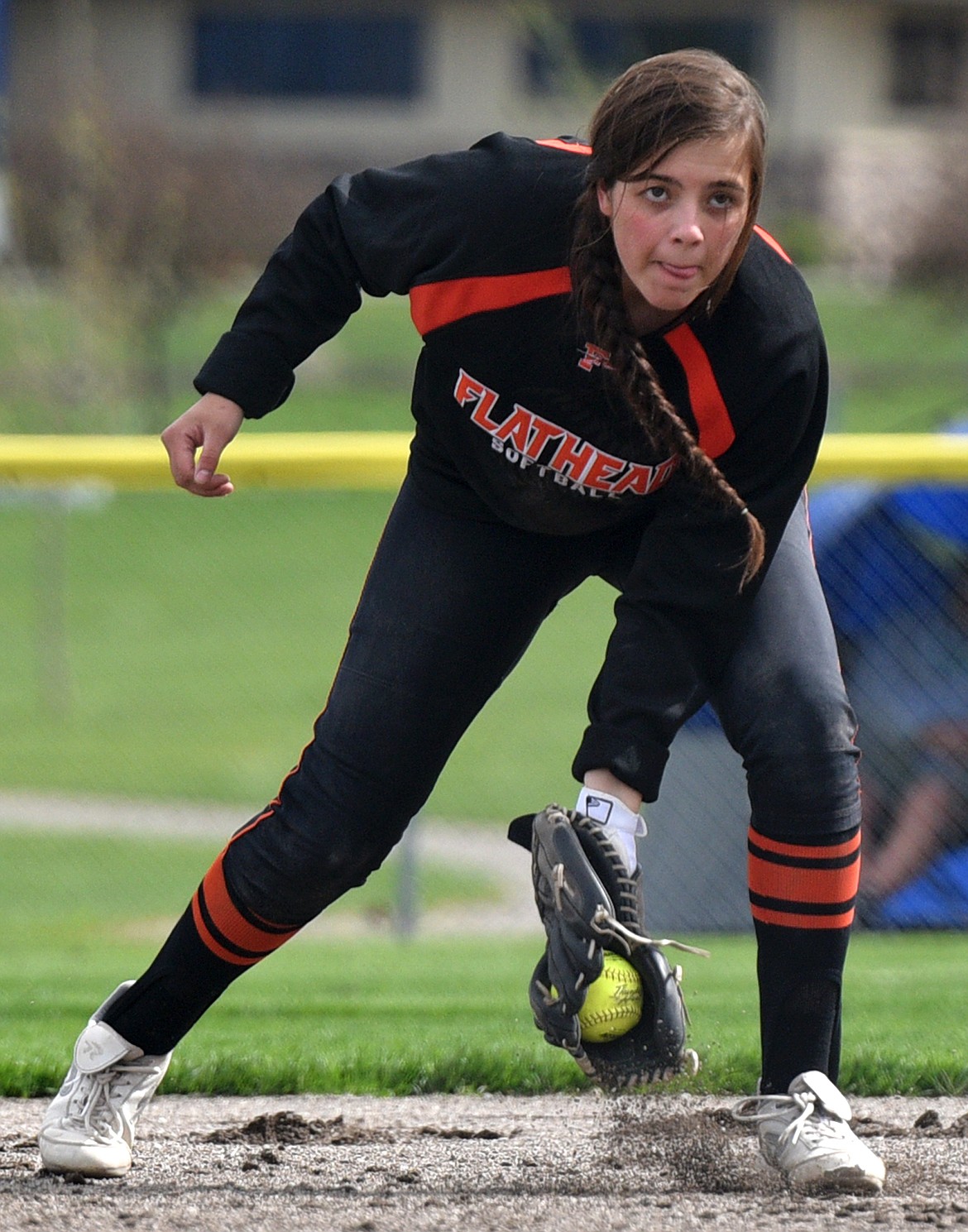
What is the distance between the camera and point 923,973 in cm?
534

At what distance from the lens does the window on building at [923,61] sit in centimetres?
3647

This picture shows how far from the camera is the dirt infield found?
278 cm

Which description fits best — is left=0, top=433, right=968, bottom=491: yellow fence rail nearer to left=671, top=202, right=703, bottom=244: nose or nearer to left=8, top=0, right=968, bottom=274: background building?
left=671, top=202, right=703, bottom=244: nose

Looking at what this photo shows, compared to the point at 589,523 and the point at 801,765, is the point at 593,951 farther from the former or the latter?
the point at 589,523

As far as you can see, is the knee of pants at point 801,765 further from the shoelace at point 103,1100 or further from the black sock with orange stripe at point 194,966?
the shoelace at point 103,1100

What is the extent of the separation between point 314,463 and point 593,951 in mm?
3167

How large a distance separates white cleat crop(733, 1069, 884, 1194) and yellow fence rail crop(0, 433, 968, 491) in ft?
9.68

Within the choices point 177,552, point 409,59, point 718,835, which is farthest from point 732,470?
point 409,59

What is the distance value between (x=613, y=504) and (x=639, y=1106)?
128 centimetres

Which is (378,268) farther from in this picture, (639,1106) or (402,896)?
(402,896)

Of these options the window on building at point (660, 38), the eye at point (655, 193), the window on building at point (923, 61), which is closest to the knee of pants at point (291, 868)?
the eye at point (655, 193)

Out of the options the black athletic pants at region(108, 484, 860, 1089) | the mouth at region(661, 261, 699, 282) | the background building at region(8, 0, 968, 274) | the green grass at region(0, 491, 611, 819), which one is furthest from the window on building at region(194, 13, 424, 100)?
the mouth at region(661, 261, 699, 282)

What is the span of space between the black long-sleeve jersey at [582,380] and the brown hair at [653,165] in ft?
0.17

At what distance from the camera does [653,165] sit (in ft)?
8.66
